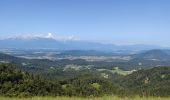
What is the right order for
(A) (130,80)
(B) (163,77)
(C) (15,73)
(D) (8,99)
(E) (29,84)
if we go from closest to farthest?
1. (D) (8,99)
2. (E) (29,84)
3. (C) (15,73)
4. (B) (163,77)
5. (A) (130,80)

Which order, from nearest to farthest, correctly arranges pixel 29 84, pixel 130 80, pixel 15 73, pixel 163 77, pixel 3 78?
pixel 29 84 < pixel 3 78 < pixel 15 73 < pixel 163 77 < pixel 130 80

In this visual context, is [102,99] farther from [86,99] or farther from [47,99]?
[47,99]

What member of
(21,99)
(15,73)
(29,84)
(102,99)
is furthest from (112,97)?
Result: (15,73)

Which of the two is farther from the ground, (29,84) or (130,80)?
(29,84)

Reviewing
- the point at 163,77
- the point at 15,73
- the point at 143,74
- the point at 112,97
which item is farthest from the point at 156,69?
the point at 112,97

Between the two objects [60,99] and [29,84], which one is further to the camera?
[29,84]

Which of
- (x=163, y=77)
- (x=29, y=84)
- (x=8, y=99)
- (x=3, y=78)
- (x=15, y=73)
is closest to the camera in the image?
(x=8, y=99)

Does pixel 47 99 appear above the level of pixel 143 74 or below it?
above

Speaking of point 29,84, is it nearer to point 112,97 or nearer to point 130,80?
point 112,97

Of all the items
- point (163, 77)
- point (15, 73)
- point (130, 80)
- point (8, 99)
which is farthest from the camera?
point (130, 80)
